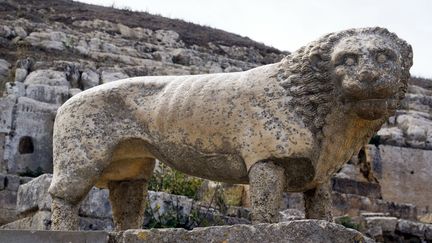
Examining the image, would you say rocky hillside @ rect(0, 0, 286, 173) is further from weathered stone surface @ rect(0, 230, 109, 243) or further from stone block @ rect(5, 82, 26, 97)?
weathered stone surface @ rect(0, 230, 109, 243)

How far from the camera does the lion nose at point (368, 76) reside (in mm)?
5504

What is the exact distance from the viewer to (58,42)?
3338 centimetres

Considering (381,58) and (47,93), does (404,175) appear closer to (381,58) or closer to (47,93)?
(47,93)

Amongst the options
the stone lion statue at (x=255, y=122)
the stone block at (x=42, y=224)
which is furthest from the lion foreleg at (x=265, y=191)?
the stone block at (x=42, y=224)

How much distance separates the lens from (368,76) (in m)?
5.52

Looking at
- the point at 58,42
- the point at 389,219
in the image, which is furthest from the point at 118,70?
the point at 389,219

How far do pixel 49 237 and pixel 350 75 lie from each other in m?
2.34

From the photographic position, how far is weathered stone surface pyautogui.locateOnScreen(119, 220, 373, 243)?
16.3 feet

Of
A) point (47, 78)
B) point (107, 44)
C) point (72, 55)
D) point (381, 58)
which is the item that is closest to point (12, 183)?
point (381, 58)

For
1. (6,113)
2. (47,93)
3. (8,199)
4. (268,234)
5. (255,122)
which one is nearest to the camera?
(268,234)

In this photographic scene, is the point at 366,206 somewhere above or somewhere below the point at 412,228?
above

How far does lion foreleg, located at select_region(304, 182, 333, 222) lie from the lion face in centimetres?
71

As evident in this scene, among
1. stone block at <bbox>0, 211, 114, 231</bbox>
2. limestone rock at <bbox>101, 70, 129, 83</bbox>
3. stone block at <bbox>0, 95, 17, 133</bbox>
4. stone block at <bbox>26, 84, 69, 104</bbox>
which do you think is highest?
limestone rock at <bbox>101, 70, 129, 83</bbox>

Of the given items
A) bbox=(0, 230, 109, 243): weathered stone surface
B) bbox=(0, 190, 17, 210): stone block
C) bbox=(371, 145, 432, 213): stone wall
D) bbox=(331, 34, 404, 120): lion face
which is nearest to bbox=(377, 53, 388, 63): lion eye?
bbox=(331, 34, 404, 120): lion face
